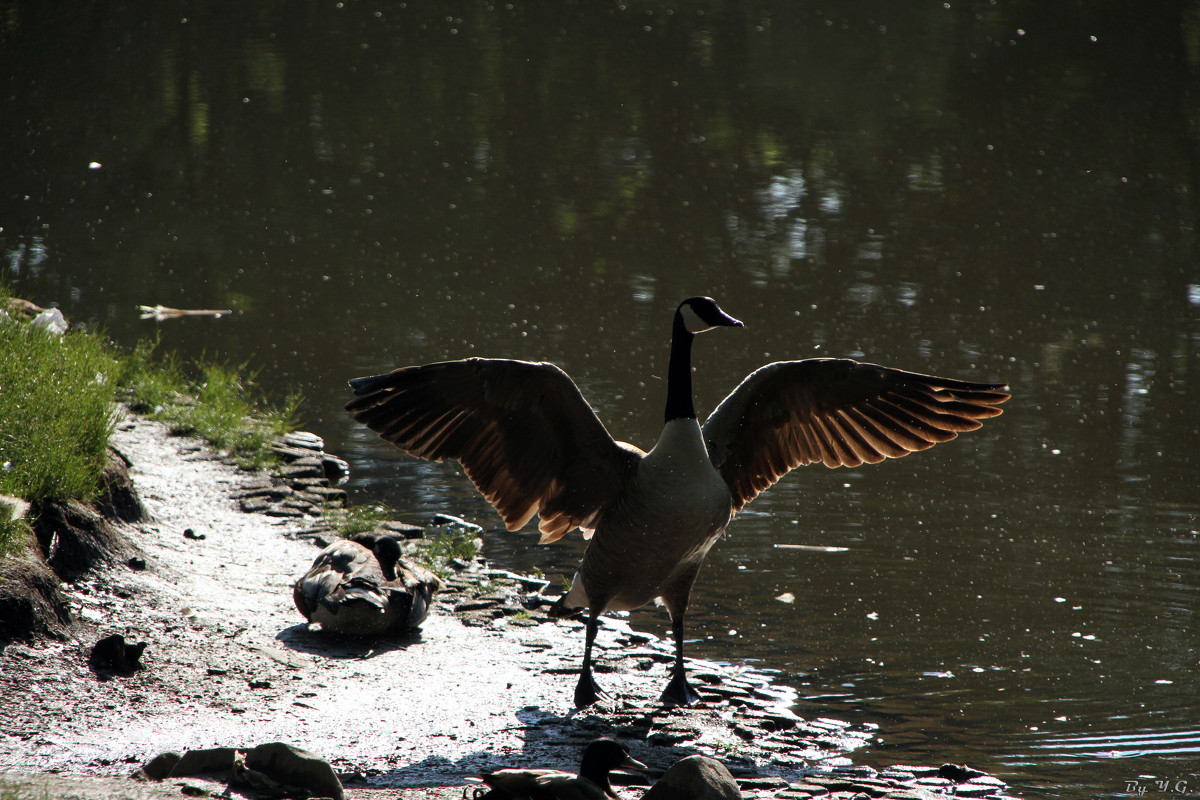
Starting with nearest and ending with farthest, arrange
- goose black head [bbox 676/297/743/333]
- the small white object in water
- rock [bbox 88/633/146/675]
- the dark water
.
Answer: rock [bbox 88/633/146/675] < goose black head [bbox 676/297/743/333] < the dark water < the small white object in water

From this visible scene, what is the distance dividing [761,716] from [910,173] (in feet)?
51.6

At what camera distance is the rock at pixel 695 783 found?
433 cm

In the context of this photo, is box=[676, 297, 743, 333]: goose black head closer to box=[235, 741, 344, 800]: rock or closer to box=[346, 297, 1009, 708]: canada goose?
box=[346, 297, 1009, 708]: canada goose

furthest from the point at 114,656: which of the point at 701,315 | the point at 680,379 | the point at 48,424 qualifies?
the point at 701,315

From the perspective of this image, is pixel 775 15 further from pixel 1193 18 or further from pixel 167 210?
pixel 167 210

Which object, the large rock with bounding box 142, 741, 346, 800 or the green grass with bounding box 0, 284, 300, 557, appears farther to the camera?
the green grass with bounding box 0, 284, 300, 557

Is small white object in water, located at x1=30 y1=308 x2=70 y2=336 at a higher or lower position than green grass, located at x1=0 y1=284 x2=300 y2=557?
higher

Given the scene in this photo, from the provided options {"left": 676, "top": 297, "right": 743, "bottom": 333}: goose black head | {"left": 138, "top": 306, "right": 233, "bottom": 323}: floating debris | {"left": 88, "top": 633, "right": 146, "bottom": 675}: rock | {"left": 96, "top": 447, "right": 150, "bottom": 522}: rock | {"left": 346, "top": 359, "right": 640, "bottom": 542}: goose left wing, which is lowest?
{"left": 88, "top": 633, "right": 146, "bottom": 675}: rock

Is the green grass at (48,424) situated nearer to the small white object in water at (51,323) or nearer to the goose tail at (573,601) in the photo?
the small white object in water at (51,323)

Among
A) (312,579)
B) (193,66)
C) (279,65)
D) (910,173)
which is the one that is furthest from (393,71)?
(312,579)

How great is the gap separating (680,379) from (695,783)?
7.10 ft

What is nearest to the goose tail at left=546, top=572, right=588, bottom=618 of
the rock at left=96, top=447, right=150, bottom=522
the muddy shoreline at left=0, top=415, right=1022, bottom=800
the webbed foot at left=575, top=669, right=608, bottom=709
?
the muddy shoreline at left=0, top=415, right=1022, bottom=800

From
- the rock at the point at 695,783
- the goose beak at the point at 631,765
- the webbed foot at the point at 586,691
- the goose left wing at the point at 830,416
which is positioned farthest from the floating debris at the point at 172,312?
the rock at the point at 695,783

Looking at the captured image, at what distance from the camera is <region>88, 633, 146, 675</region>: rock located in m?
5.41
